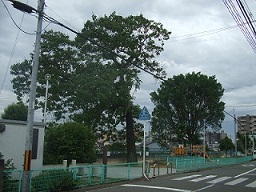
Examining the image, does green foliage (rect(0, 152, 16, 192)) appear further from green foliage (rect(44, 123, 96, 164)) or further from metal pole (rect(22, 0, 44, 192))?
green foliage (rect(44, 123, 96, 164))

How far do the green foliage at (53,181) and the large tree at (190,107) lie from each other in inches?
1663

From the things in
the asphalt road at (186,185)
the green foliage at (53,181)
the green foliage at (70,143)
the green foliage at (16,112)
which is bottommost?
the asphalt road at (186,185)

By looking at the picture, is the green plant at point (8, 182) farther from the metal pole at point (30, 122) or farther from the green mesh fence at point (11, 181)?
the metal pole at point (30, 122)

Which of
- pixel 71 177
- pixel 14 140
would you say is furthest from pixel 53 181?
pixel 14 140

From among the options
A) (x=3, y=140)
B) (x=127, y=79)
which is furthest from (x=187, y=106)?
(x=3, y=140)

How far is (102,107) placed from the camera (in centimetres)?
3278

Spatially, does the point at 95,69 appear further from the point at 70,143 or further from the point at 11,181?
the point at 11,181

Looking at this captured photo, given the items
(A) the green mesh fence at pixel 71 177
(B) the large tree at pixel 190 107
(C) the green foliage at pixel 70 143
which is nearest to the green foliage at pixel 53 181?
(A) the green mesh fence at pixel 71 177

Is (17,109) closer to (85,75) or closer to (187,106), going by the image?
(85,75)

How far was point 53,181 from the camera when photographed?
1247cm

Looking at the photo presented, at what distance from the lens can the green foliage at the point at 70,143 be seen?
19.6 m

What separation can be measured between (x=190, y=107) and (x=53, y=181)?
146 feet

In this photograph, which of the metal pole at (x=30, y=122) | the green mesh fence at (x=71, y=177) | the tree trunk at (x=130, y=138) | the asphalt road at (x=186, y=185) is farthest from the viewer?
the tree trunk at (x=130, y=138)

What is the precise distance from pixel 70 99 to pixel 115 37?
26.9 feet
